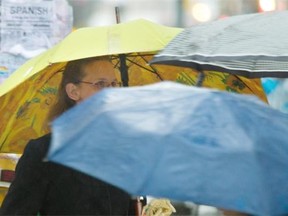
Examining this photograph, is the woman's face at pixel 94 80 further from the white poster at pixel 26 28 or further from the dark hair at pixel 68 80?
the white poster at pixel 26 28

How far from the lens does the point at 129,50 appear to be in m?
4.02

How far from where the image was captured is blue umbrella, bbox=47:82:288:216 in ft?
8.35

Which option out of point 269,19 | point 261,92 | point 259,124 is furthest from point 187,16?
point 259,124

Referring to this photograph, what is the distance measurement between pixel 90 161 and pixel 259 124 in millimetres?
618

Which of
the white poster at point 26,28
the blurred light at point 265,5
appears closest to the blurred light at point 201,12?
the blurred light at point 265,5

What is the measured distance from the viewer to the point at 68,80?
164 inches

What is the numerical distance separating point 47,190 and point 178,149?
126 centimetres

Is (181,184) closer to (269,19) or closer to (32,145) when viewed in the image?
(32,145)

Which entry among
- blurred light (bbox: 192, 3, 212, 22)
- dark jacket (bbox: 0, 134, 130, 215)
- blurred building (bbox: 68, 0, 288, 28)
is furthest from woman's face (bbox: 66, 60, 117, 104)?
blurred light (bbox: 192, 3, 212, 22)

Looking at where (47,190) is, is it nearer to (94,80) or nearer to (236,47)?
(94,80)

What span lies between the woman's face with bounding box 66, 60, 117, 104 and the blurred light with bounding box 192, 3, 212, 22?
179 inches

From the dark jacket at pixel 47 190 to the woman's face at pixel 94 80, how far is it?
378 millimetres

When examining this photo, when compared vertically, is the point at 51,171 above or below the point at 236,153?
below

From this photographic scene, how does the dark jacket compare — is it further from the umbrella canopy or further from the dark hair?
the umbrella canopy
